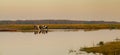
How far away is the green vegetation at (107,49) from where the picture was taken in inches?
64.8

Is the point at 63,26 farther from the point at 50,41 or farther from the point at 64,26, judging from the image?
the point at 50,41

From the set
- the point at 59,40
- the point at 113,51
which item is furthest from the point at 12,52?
the point at 113,51

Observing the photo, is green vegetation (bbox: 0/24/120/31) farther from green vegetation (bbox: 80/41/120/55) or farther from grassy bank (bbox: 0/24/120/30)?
green vegetation (bbox: 80/41/120/55)

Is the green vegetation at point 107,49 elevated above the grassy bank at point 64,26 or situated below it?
below

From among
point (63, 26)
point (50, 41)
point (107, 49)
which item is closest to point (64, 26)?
point (63, 26)

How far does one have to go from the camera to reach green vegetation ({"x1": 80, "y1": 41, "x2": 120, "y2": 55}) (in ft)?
5.40

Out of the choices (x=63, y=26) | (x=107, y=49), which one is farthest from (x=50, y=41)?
(x=107, y=49)

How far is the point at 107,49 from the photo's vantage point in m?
1.67

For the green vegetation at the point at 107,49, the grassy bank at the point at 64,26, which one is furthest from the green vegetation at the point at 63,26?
the green vegetation at the point at 107,49

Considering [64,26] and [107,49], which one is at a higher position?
[64,26]

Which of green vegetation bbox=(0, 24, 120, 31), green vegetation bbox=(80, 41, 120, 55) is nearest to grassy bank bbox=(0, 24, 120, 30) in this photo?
green vegetation bbox=(0, 24, 120, 31)

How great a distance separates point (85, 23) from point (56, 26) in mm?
190

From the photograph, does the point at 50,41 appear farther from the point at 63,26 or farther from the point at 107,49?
the point at 107,49

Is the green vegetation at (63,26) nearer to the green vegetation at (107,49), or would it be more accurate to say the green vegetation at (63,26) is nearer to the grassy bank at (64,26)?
the grassy bank at (64,26)
